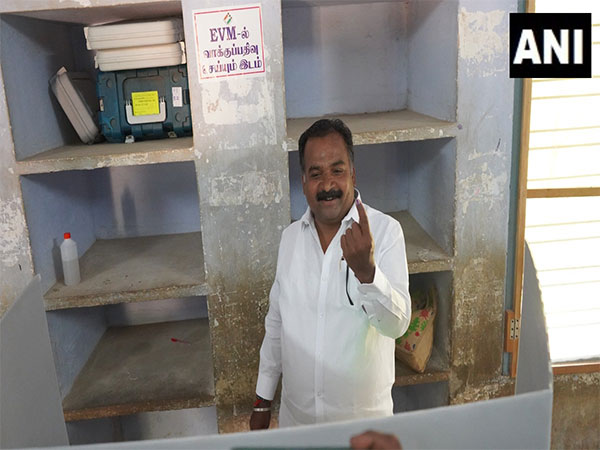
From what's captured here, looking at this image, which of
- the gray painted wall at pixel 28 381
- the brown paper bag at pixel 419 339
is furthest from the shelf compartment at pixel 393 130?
the gray painted wall at pixel 28 381

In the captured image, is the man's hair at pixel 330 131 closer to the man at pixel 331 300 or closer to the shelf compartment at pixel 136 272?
the man at pixel 331 300

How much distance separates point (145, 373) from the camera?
8.54 feet

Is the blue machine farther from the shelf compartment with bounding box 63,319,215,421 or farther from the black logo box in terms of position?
the black logo box

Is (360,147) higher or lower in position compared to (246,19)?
lower

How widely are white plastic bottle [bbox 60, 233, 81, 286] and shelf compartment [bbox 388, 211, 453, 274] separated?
58.0 inches

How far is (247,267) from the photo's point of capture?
2316mm

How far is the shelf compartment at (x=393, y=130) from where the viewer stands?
220cm

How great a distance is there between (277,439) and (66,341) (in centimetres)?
212

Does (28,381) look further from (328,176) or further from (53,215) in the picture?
(53,215)

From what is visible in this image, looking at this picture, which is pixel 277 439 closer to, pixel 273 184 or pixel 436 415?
Answer: pixel 436 415

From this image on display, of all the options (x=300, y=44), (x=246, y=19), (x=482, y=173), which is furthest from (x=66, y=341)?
(x=482, y=173)

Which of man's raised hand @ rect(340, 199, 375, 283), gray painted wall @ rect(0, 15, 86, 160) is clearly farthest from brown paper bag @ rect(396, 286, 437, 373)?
gray painted wall @ rect(0, 15, 86, 160)

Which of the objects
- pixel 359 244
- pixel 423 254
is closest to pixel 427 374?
pixel 423 254

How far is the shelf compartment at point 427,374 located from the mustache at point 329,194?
1.13 meters
